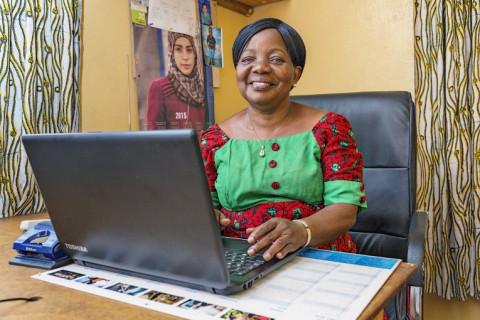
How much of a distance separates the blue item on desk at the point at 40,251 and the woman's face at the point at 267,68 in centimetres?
66

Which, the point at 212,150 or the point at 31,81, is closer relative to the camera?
the point at 212,150

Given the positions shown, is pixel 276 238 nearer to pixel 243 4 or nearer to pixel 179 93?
pixel 179 93

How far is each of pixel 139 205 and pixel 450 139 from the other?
1803 millimetres

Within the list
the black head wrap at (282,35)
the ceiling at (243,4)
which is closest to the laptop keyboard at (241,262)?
the black head wrap at (282,35)

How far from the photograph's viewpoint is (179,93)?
220 cm

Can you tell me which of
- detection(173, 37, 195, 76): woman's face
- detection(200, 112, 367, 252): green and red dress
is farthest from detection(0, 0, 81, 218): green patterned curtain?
detection(200, 112, 367, 252): green and red dress

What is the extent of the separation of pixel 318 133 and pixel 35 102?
111 cm

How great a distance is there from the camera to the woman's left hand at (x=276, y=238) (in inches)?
30.2

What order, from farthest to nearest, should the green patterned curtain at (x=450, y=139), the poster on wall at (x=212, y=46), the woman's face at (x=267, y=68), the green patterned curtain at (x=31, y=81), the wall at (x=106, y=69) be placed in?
the poster on wall at (x=212, y=46) < the green patterned curtain at (x=450, y=139) < the wall at (x=106, y=69) < the green patterned curtain at (x=31, y=81) < the woman's face at (x=267, y=68)

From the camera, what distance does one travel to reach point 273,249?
0.77 meters

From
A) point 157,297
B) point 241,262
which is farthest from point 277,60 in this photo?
point 157,297

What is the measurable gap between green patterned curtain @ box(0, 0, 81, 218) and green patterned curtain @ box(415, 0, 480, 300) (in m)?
1.62

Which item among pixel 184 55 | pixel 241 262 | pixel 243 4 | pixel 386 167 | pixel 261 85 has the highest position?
pixel 243 4

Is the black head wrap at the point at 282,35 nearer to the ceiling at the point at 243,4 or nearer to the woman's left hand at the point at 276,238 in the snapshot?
the woman's left hand at the point at 276,238
